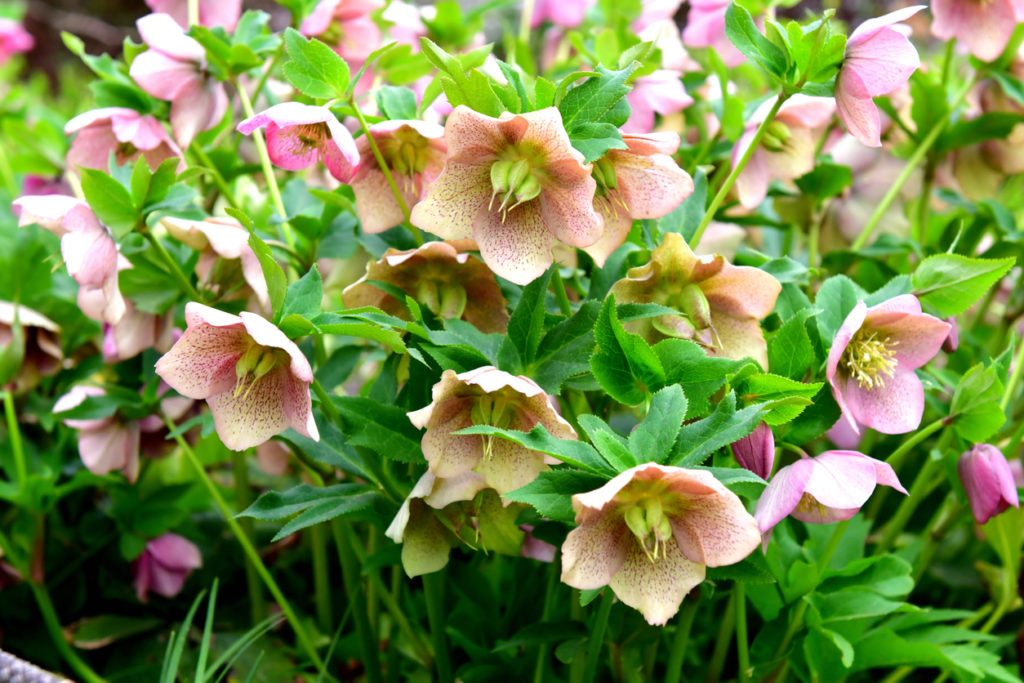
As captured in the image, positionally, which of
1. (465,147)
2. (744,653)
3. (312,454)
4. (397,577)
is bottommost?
(397,577)

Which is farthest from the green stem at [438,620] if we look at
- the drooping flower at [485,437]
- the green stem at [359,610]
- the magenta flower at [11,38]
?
the magenta flower at [11,38]

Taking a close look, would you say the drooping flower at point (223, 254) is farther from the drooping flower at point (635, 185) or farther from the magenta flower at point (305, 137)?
the drooping flower at point (635, 185)

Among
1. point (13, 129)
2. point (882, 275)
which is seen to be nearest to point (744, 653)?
point (882, 275)

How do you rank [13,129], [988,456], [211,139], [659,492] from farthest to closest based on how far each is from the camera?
[13,129] < [211,139] < [988,456] < [659,492]

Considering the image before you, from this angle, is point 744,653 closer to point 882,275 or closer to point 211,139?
point 882,275

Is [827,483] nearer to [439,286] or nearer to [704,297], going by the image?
[704,297]

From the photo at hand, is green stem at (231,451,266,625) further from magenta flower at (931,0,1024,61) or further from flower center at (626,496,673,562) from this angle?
magenta flower at (931,0,1024,61)

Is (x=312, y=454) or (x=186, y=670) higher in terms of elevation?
(x=312, y=454)
